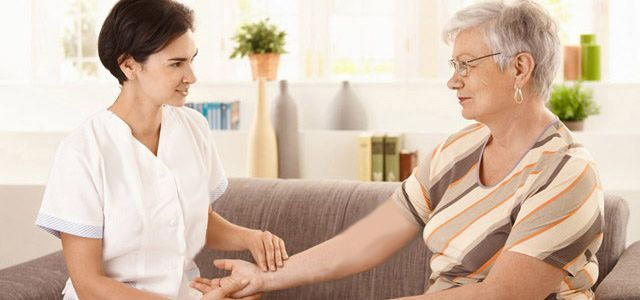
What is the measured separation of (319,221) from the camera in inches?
120

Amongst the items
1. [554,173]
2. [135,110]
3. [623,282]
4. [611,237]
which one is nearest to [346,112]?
[611,237]

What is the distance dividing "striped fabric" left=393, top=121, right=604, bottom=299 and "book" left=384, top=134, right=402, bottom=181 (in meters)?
2.36

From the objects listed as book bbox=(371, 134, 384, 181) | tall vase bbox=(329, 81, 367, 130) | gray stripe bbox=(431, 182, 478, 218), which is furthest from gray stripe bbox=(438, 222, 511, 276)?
tall vase bbox=(329, 81, 367, 130)

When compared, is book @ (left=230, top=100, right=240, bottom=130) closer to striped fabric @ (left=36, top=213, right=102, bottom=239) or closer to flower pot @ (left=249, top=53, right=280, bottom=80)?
flower pot @ (left=249, top=53, right=280, bottom=80)

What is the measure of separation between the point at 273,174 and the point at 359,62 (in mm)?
1471

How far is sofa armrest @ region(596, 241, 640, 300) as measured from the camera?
2338 millimetres

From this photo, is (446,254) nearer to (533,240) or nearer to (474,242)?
(474,242)

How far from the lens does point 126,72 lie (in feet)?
7.23

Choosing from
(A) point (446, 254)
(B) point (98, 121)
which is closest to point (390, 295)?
(A) point (446, 254)

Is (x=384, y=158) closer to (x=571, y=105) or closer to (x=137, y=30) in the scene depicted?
(x=571, y=105)

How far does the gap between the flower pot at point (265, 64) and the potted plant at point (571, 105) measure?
1551 millimetres

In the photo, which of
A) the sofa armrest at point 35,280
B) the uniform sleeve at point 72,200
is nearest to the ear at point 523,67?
the uniform sleeve at point 72,200

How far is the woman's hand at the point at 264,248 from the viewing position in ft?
8.25

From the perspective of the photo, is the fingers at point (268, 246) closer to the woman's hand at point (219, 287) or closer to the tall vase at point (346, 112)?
the woman's hand at point (219, 287)
